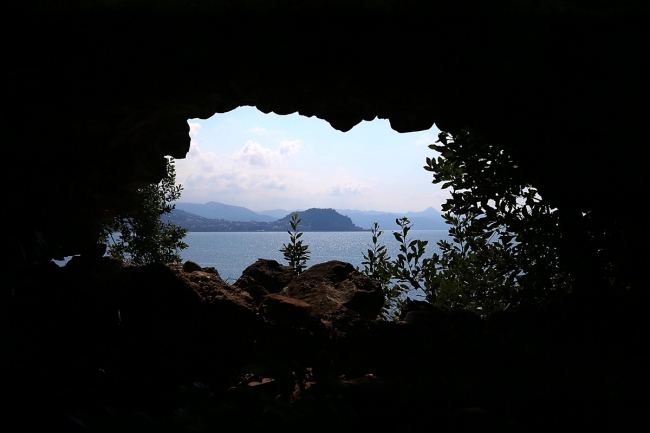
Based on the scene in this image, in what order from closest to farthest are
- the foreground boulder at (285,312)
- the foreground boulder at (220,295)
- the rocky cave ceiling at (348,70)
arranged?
the rocky cave ceiling at (348,70), the foreground boulder at (220,295), the foreground boulder at (285,312)

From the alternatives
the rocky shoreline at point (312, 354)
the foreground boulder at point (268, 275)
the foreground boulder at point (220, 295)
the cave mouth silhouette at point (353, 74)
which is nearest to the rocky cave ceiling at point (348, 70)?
the cave mouth silhouette at point (353, 74)

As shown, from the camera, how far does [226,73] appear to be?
11.3 feet

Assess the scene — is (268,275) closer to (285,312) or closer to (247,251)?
(285,312)

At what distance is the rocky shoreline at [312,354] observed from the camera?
260 centimetres

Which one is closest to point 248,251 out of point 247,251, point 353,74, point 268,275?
point 247,251

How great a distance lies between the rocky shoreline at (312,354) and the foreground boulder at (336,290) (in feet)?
0.32

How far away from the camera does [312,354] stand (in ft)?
11.3

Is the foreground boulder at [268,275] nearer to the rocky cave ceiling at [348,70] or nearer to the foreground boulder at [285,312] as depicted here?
the foreground boulder at [285,312]

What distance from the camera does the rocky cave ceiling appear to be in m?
3.07

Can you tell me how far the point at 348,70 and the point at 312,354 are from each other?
6.69ft

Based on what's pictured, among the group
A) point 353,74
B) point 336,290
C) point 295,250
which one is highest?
point 353,74

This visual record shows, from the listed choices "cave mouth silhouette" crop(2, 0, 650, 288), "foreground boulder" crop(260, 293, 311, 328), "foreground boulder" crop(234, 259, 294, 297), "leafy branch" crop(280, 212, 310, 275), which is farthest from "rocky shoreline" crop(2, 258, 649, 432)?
"leafy branch" crop(280, 212, 310, 275)

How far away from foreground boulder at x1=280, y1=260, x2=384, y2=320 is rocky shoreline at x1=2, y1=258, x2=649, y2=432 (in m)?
0.10

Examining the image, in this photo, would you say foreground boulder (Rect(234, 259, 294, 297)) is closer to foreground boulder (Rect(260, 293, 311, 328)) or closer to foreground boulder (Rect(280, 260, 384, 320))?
foreground boulder (Rect(280, 260, 384, 320))
